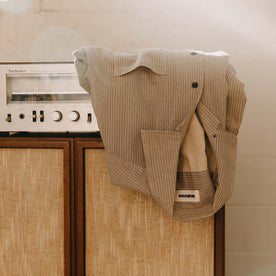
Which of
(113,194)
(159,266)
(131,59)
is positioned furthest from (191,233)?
(131,59)

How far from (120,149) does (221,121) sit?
11.4 inches

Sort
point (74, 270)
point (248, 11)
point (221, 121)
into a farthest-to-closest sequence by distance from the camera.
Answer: point (248, 11) → point (74, 270) → point (221, 121)

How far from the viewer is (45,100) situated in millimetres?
979

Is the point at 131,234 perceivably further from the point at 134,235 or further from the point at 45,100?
the point at 45,100

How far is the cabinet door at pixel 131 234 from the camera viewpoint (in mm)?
919

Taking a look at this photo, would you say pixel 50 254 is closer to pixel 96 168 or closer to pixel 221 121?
pixel 96 168

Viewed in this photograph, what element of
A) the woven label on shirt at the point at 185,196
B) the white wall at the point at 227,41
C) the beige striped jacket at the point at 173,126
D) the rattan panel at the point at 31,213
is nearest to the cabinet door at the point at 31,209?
the rattan panel at the point at 31,213

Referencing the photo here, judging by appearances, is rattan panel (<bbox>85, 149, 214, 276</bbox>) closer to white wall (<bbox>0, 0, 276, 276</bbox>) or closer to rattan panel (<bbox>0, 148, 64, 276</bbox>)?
rattan panel (<bbox>0, 148, 64, 276</bbox>)

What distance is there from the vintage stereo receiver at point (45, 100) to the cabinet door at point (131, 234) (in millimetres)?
103

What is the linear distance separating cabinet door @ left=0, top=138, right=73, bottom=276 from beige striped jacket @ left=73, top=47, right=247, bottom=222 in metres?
0.21

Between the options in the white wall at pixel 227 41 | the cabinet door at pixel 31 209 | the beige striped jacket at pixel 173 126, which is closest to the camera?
the beige striped jacket at pixel 173 126

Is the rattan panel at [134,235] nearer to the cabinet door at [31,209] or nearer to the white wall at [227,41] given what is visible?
the cabinet door at [31,209]

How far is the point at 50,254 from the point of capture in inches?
37.4

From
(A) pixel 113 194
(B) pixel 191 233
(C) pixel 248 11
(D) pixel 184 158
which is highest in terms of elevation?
(C) pixel 248 11
